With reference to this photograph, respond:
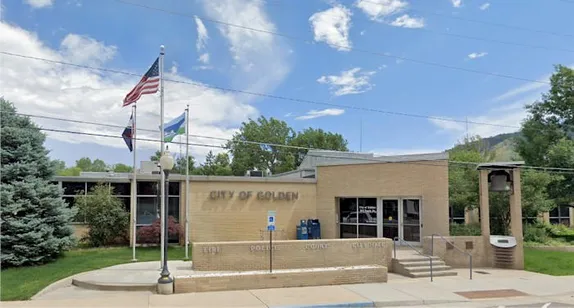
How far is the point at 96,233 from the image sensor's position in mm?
19781

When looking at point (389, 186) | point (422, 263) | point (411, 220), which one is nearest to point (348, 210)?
point (389, 186)

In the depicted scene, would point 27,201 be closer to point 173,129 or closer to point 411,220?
point 173,129

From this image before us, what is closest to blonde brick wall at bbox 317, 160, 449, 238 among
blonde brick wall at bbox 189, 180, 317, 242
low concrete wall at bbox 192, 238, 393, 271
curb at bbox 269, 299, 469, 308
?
blonde brick wall at bbox 189, 180, 317, 242

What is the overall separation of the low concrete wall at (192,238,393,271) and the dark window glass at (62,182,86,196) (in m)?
8.83

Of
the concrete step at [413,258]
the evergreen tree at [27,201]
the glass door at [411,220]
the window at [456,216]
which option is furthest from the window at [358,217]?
the evergreen tree at [27,201]

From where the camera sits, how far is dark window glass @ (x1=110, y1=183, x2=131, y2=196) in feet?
69.0

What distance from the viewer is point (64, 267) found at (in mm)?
14766

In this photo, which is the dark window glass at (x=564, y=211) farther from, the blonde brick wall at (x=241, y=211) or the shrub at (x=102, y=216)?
the shrub at (x=102, y=216)

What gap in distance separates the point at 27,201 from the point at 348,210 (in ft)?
45.7

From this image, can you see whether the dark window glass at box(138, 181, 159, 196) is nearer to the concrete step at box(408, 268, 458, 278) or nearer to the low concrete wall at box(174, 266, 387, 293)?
the low concrete wall at box(174, 266, 387, 293)

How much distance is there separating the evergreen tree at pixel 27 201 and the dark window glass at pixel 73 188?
3.69 meters

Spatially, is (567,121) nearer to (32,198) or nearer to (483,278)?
(483,278)

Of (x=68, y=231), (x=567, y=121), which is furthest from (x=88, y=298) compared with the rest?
(x=567, y=121)

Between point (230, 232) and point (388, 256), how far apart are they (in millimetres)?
8199
